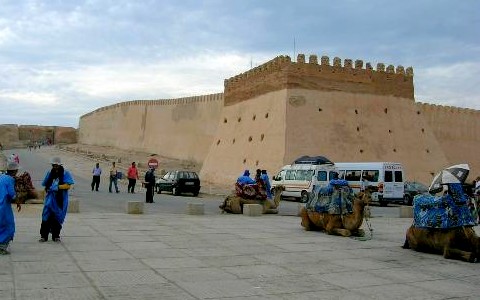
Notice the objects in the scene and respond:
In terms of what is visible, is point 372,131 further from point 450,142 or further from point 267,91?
Answer: point 450,142

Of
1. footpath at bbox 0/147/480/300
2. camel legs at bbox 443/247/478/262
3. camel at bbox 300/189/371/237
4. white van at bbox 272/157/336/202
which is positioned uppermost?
white van at bbox 272/157/336/202

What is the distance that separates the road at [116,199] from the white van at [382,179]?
1.88ft

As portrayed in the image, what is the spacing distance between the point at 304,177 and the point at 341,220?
1223cm

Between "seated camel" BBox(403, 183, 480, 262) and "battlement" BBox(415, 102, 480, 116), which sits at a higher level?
"battlement" BBox(415, 102, 480, 116)

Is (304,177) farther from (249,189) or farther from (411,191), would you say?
(249,189)

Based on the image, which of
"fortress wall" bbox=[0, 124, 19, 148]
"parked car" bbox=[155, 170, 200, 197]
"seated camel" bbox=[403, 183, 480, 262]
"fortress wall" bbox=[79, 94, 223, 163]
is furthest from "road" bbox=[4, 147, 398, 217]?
"fortress wall" bbox=[0, 124, 19, 148]

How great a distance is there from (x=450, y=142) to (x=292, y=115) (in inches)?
636

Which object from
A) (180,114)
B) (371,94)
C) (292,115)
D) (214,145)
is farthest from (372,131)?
(180,114)

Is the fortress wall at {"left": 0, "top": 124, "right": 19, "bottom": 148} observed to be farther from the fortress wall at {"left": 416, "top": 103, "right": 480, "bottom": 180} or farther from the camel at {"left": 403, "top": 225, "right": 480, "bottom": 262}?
the camel at {"left": 403, "top": 225, "right": 480, "bottom": 262}

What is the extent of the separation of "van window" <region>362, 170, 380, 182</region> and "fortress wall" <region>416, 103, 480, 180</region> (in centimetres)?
1429

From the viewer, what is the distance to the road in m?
16.6

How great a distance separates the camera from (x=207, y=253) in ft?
26.6

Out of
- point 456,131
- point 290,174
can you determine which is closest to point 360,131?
point 290,174

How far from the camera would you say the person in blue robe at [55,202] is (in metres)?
8.65
